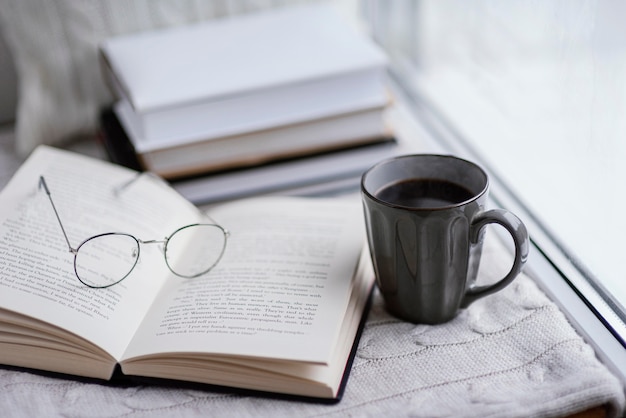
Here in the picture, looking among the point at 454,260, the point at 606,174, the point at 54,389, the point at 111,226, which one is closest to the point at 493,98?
the point at 606,174

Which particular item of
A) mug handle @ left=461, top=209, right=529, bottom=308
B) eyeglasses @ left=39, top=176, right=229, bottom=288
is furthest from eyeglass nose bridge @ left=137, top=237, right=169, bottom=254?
mug handle @ left=461, top=209, right=529, bottom=308

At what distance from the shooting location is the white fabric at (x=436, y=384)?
537 mm

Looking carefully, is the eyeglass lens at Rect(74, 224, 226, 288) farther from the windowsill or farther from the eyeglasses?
the windowsill

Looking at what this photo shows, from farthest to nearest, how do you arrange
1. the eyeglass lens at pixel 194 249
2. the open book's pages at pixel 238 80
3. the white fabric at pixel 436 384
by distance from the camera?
the open book's pages at pixel 238 80, the eyeglass lens at pixel 194 249, the white fabric at pixel 436 384

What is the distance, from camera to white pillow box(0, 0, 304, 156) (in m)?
0.86

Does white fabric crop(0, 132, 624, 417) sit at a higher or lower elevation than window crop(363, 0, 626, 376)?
lower

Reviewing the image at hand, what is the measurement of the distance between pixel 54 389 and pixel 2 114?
0.49m

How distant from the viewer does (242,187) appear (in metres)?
0.81

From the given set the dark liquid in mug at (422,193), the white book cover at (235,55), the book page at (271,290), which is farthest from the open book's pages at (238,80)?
the dark liquid in mug at (422,193)

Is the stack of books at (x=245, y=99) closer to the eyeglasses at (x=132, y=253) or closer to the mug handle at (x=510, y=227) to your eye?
the eyeglasses at (x=132, y=253)

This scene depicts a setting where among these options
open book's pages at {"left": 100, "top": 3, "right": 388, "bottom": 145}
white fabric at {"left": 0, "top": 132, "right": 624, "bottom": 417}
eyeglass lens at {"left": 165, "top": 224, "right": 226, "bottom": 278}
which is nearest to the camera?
white fabric at {"left": 0, "top": 132, "right": 624, "bottom": 417}

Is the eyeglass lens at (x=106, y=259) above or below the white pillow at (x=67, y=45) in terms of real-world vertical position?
below

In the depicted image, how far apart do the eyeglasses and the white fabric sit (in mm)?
96

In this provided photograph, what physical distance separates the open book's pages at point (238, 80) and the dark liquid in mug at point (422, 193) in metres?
0.21
